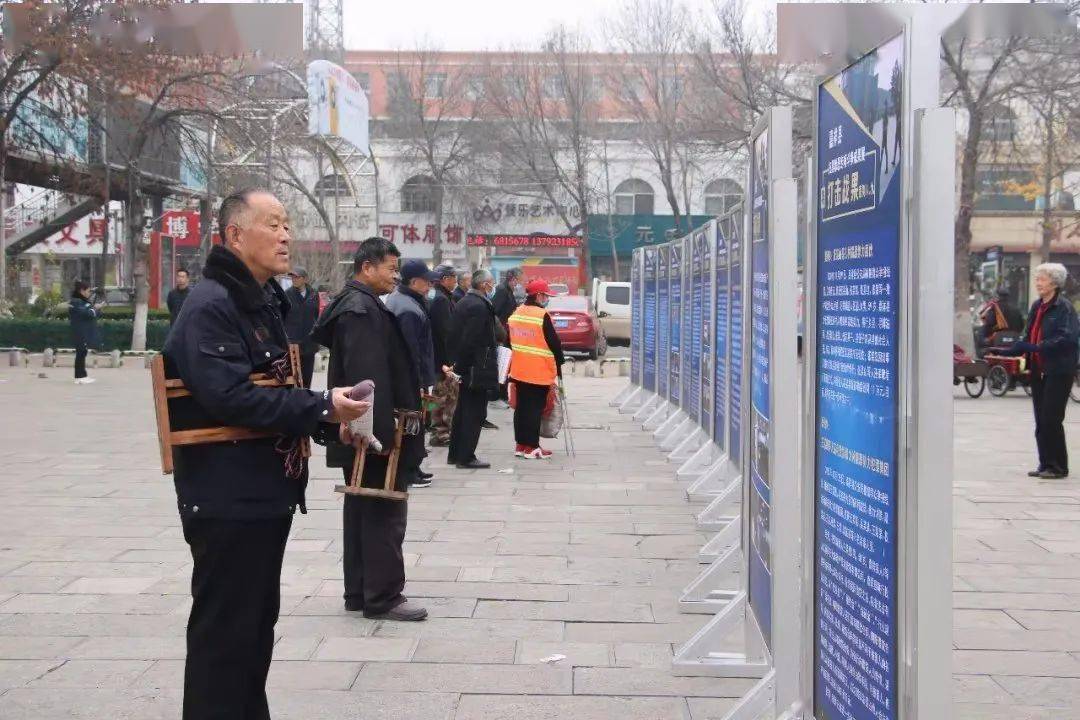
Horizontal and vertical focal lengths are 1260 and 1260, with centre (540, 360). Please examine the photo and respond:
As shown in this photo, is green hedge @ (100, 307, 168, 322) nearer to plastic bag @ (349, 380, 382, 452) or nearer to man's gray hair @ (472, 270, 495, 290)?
man's gray hair @ (472, 270, 495, 290)

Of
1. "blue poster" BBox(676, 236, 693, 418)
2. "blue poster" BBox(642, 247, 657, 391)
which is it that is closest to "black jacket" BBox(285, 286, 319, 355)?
"blue poster" BBox(676, 236, 693, 418)

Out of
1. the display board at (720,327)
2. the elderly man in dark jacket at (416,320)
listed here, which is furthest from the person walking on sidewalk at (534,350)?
the display board at (720,327)

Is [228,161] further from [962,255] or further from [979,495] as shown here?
[979,495]

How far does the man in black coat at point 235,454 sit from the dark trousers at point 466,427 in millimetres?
7492

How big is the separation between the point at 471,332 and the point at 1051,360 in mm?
5028

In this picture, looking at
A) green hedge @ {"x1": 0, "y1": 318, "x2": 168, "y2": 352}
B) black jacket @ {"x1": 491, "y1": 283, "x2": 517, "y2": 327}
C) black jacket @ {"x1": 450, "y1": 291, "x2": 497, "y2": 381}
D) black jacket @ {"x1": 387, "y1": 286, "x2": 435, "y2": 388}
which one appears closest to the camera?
black jacket @ {"x1": 387, "y1": 286, "x2": 435, "y2": 388}

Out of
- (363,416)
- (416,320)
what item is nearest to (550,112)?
(416,320)

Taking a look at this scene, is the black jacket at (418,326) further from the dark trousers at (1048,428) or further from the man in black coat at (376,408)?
the dark trousers at (1048,428)

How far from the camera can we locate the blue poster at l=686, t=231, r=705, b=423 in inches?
455

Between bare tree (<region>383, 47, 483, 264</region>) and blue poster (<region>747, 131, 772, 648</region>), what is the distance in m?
43.0

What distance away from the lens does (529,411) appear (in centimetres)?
1213

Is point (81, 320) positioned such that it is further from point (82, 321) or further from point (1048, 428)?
point (1048, 428)

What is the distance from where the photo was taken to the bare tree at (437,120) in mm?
47828

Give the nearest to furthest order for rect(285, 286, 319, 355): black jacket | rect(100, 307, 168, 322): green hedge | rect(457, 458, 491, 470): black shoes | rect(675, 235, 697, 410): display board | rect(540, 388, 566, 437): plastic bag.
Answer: rect(457, 458, 491, 470): black shoes → rect(540, 388, 566, 437): plastic bag → rect(675, 235, 697, 410): display board → rect(285, 286, 319, 355): black jacket → rect(100, 307, 168, 322): green hedge
